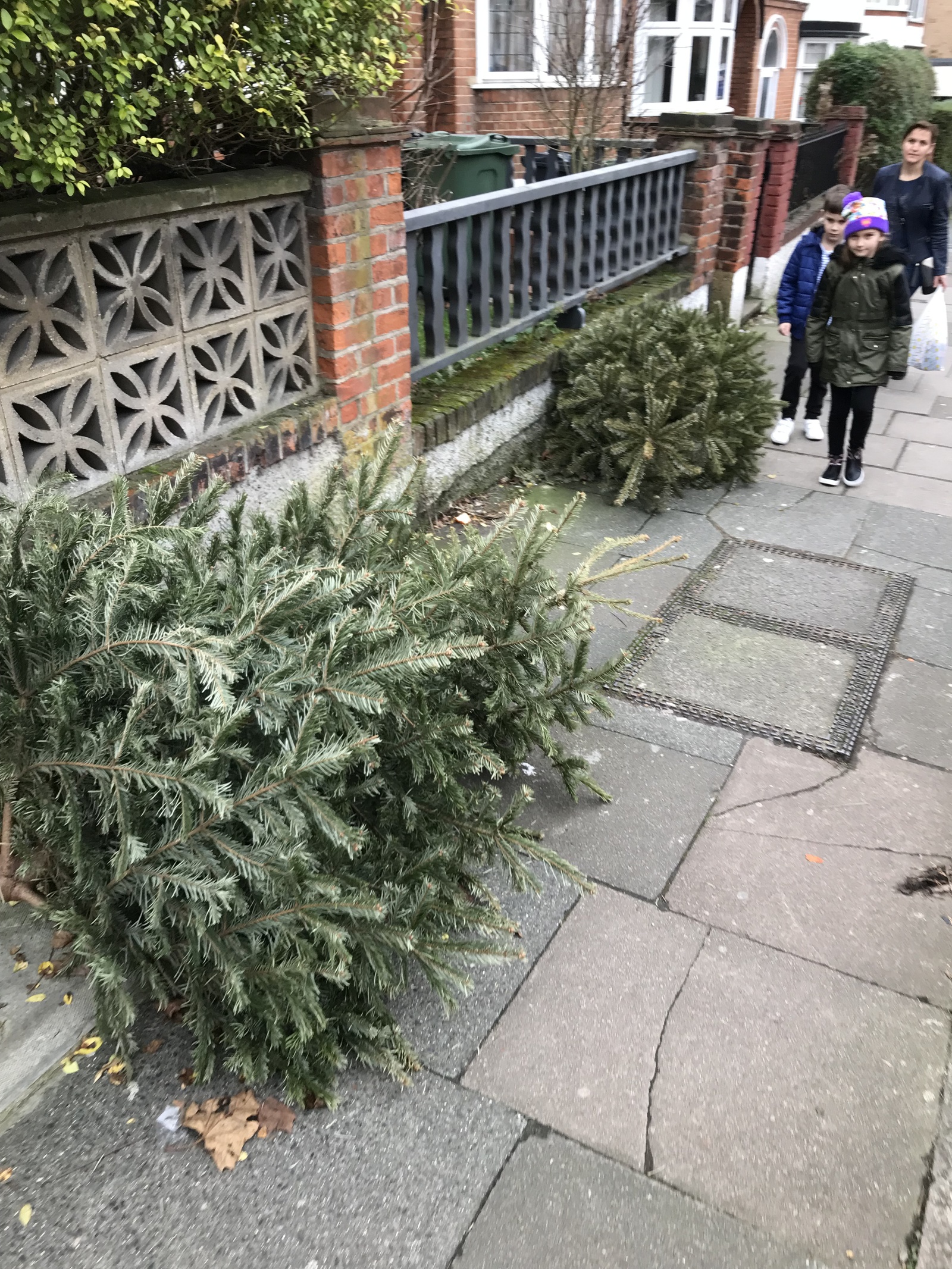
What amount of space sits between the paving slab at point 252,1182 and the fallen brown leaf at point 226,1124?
2 centimetres

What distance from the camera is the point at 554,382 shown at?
19.1 ft

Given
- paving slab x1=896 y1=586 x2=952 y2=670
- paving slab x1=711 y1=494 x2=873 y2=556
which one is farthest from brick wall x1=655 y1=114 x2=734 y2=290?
paving slab x1=896 y1=586 x2=952 y2=670

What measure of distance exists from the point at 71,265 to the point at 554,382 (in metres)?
3.54

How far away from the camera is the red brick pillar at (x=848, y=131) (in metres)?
12.7

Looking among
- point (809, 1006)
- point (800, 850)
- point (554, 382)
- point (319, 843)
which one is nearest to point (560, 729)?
point (800, 850)

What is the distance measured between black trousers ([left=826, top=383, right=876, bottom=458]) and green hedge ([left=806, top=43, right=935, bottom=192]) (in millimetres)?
12287

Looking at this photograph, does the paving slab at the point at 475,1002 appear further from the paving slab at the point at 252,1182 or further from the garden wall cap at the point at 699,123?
the garden wall cap at the point at 699,123

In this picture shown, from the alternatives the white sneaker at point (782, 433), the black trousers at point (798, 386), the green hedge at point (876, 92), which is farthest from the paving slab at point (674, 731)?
the green hedge at point (876, 92)

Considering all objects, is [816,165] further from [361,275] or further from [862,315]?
[361,275]

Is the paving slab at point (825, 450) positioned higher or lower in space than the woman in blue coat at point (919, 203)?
lower

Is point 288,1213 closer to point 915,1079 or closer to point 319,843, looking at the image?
point 319,843

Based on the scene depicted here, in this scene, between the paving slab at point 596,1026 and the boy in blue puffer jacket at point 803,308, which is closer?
the paving slab at point 596,1026

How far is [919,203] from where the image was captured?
6.61 metres

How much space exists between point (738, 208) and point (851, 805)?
21.4 ft
